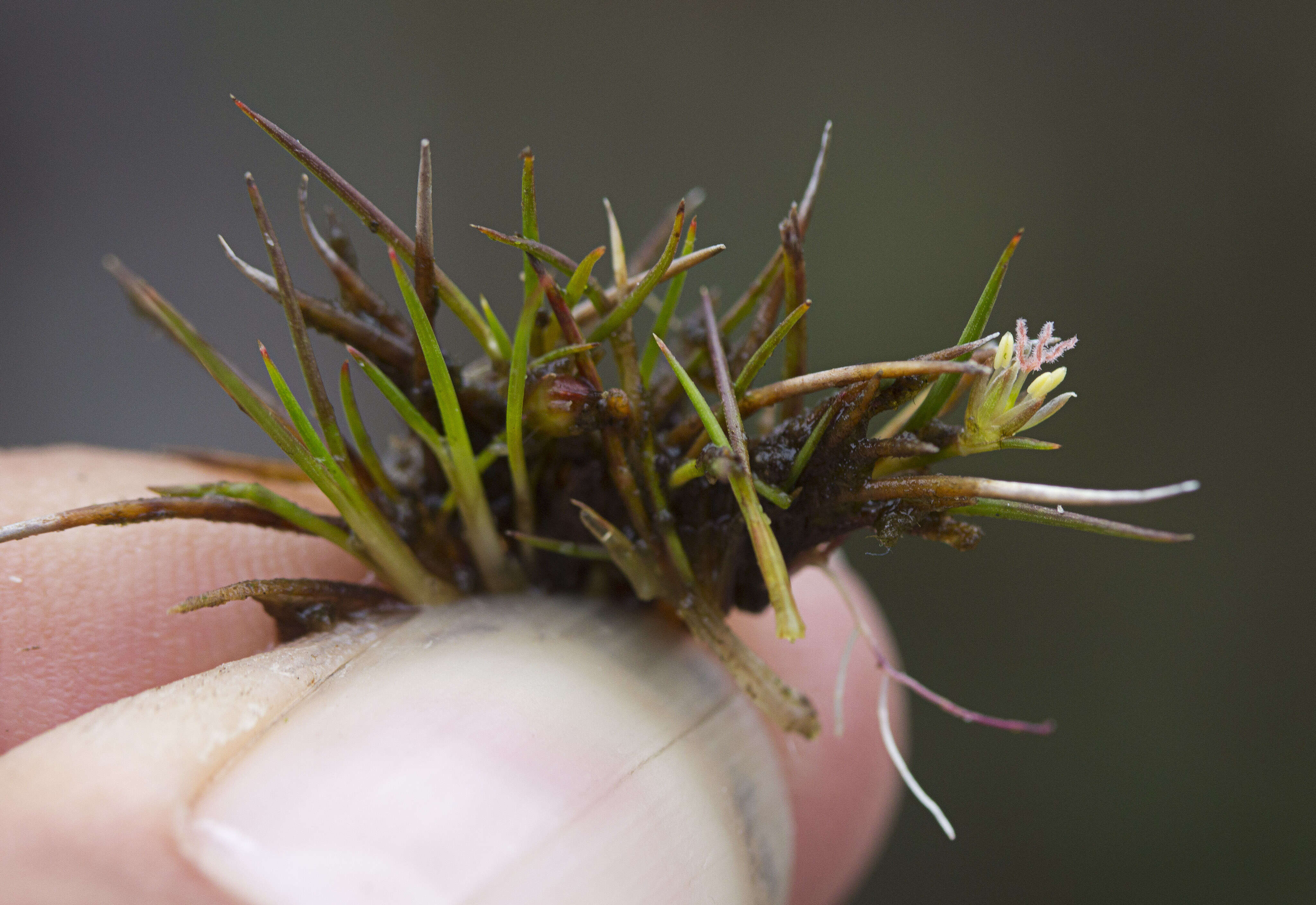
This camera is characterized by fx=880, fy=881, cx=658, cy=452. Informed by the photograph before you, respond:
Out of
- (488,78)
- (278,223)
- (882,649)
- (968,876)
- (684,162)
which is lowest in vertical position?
(968,876)

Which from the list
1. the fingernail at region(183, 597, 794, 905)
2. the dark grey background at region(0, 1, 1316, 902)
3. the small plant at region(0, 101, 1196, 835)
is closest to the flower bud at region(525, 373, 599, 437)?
the small plant at region(0, 101, 1196, 835)

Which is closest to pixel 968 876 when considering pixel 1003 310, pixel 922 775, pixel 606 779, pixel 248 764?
pixel 922 775

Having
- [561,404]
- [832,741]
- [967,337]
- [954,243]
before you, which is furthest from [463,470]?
[954,243]

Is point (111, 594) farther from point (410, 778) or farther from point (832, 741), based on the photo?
point (832, 741)

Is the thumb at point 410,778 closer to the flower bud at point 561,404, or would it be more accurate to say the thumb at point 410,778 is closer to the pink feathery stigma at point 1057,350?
the flower bud at point 561,404

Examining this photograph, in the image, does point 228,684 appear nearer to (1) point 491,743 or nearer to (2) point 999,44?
(1) point 491,743

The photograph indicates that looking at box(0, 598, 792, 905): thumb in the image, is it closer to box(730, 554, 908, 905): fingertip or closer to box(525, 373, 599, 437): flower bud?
box(525, 373, 599, 437): flower bud

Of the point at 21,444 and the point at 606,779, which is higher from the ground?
the point at 21,444
